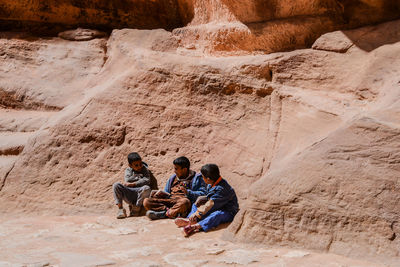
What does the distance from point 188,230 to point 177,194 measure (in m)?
0.76

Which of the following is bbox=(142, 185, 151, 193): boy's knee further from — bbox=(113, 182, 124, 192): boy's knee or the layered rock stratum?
the layered rock stratum

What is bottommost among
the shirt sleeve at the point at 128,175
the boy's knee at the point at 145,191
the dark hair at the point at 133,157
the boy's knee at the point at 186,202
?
the boy's knee at the point at 186,202

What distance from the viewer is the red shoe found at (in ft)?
12.4

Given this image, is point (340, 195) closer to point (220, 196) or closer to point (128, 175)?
point (220, 196)

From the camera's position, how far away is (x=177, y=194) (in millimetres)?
4520

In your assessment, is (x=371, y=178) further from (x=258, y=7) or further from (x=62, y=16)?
(x=62, y=16)

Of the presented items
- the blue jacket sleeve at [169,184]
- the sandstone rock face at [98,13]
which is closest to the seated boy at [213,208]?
the blue jacket sleeve at [169,184]

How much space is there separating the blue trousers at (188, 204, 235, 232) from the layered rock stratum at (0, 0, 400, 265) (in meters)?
0.29

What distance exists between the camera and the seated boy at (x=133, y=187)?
15.2 ft

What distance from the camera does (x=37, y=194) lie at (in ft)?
16.4

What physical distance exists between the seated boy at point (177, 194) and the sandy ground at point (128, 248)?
113 mm

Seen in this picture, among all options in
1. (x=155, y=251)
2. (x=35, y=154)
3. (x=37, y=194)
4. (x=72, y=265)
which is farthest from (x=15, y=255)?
(x=35, y=154)

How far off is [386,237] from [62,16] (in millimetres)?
6219

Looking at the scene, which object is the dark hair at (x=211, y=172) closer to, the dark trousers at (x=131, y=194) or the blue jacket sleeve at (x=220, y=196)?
the blue jacket sleeve at (x=220, y=196)
